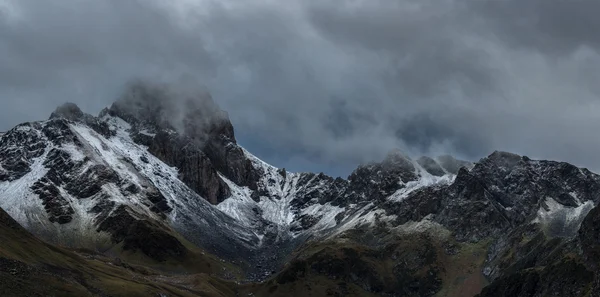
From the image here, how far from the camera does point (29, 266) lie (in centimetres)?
18612

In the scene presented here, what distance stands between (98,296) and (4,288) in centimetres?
4135

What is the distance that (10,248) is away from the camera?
197 m

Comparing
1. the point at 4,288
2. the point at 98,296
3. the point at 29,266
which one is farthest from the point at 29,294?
the point at 98,296

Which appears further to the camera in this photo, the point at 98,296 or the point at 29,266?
the point at 98,296

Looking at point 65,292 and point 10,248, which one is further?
point 10,248

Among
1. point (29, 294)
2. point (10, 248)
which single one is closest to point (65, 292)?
point (29, 294)

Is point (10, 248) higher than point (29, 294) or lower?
higher

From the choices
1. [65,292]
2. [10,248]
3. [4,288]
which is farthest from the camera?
[10,248]

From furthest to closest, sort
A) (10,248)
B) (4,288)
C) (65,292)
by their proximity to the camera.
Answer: (10,248) < (65,292) < (4,288)

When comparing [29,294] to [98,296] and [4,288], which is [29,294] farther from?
[98,296]

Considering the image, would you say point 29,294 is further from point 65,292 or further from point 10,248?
point 10,248

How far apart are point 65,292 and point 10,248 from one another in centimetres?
3025

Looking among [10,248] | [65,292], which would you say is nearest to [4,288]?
[65,292]

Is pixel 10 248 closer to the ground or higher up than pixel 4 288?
higher up
